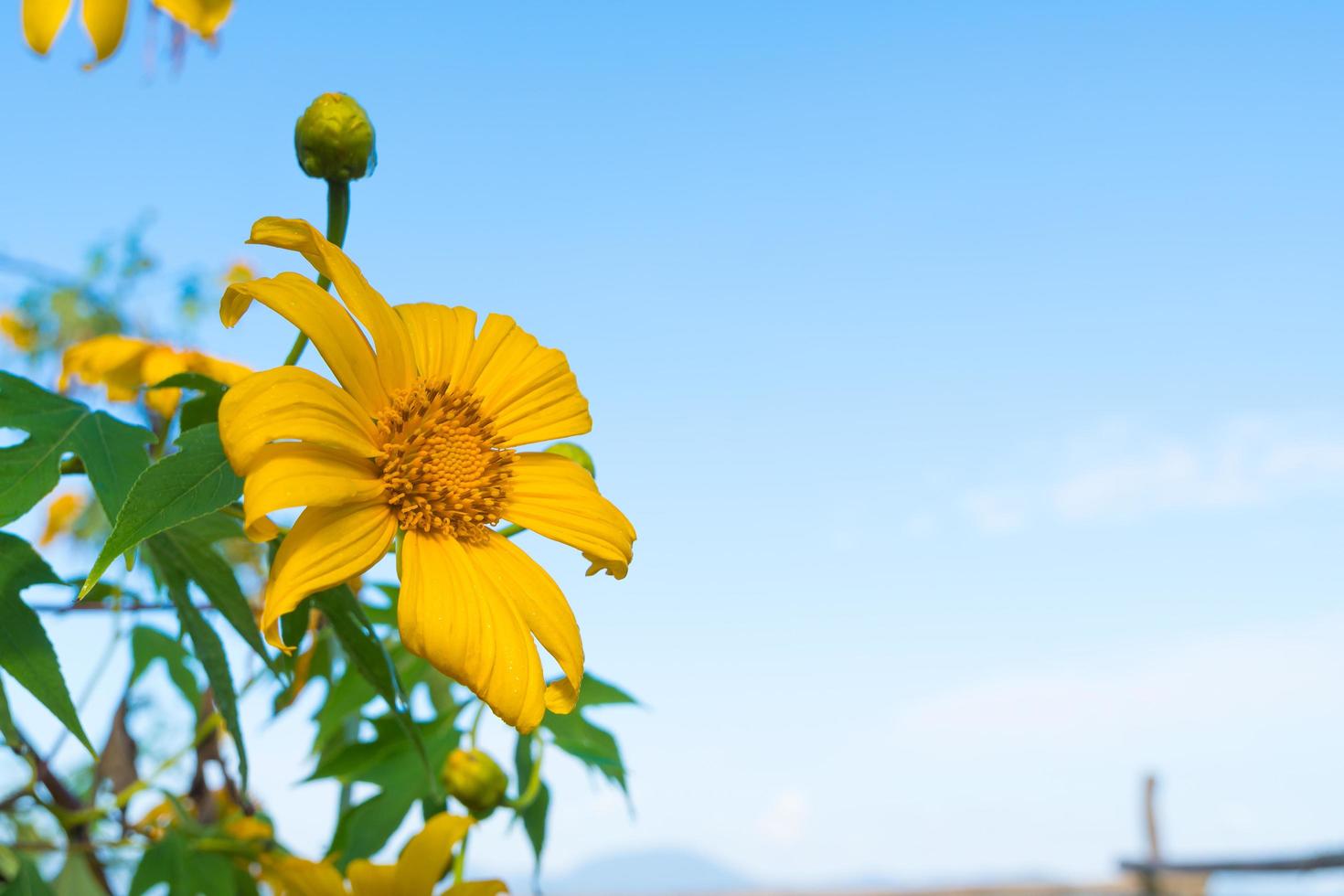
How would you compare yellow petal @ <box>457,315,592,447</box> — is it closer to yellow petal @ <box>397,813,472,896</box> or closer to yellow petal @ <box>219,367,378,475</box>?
yellow petal @ <box>219,367,378,475</box>

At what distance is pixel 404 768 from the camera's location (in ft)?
3.12

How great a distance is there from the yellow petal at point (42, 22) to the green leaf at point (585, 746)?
23.0 inches

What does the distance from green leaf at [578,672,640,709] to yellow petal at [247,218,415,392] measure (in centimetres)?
43

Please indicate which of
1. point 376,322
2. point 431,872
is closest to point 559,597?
point 376,322

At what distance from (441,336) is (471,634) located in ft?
0.61

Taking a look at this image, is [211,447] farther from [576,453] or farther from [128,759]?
[128,759]

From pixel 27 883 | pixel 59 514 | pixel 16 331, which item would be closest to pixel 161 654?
pixel 27 883

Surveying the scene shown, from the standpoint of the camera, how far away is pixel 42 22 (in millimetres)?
525

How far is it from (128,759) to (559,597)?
653 millimetres

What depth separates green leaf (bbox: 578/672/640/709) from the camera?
102 cm

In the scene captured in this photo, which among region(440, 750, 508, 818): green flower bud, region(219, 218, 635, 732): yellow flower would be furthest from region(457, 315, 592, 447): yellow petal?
region(440, 750, 508, 818): green flower bud

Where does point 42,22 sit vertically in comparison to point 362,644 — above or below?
above

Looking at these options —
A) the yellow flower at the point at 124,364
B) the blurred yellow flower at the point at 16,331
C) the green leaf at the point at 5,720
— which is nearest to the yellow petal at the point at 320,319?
the green leaf at the point at 5,720

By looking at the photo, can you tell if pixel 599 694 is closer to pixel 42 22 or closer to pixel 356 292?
pixel 356 292
